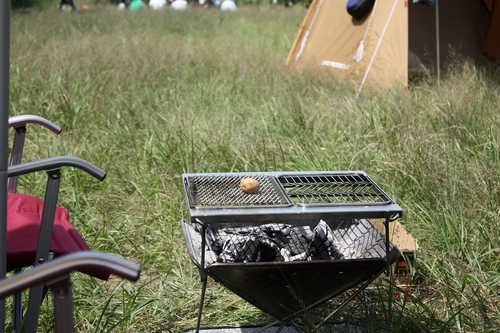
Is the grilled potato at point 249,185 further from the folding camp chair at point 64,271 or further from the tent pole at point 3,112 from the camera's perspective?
the folding camp chair at point 64,271

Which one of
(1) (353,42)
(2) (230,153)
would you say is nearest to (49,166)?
(2) (230,153)

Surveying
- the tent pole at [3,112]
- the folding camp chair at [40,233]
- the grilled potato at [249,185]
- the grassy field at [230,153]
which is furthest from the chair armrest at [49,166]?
the grassy field at [230,153]

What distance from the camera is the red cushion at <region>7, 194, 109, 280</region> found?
2.16 m

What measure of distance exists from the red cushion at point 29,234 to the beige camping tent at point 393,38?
4192 millimetres

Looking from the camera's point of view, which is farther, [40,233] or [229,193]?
[229,193]

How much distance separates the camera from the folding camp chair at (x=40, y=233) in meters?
2.02

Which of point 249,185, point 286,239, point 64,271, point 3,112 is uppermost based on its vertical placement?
point 3,112

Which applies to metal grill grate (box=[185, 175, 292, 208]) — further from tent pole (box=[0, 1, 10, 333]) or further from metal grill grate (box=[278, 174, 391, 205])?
tent pole (box=[0, 1, 10, 333])

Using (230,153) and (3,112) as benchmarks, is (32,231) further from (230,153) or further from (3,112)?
(230,153)

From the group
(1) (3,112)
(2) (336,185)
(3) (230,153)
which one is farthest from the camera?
(3) (230,153)

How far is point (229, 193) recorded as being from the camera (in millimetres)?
2518

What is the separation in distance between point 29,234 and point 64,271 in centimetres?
95

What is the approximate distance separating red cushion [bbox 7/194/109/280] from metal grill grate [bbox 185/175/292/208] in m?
0.43

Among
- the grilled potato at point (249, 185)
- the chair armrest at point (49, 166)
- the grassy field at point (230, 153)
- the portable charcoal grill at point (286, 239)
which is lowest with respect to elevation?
the grassy field at point (230, 153)
